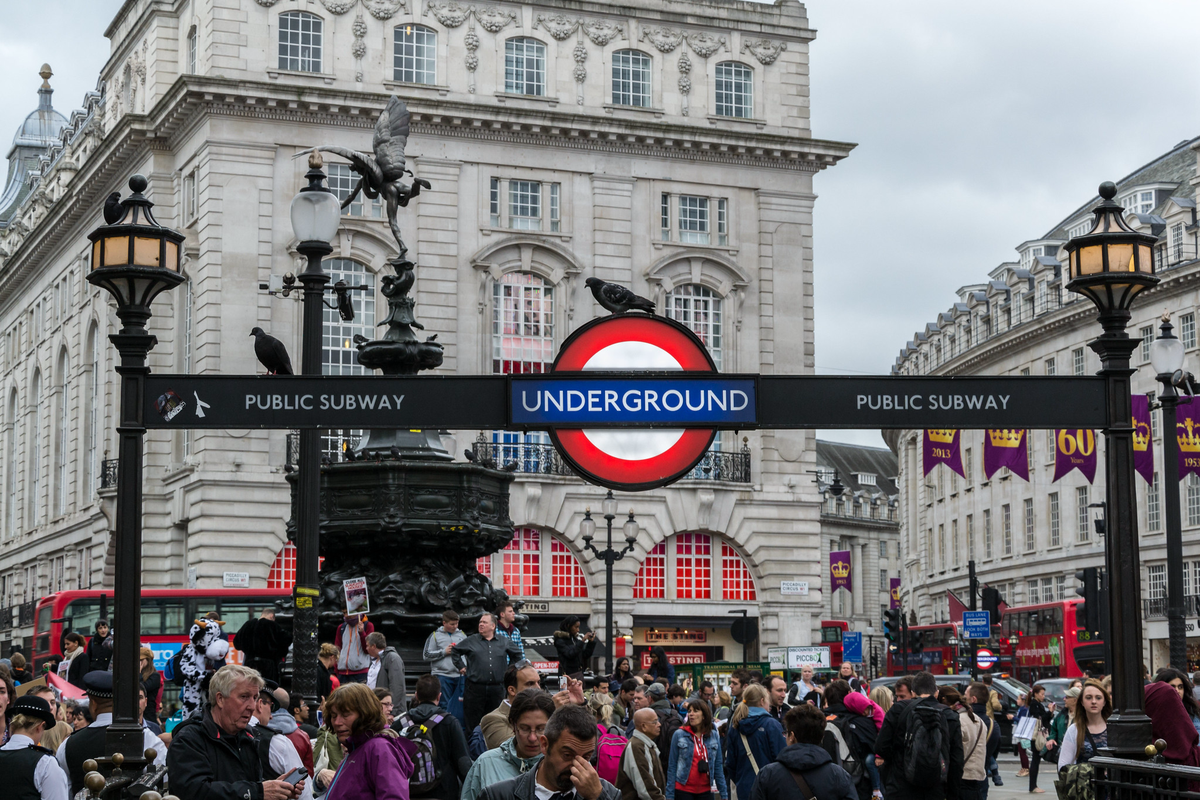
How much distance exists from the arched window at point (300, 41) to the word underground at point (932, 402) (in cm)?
4450

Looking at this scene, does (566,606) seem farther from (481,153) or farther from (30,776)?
(30,776)

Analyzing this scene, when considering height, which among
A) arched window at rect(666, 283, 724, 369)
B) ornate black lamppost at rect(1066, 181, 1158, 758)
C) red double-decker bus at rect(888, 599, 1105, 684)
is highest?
arched window at rect(666, 283, 724, 369)

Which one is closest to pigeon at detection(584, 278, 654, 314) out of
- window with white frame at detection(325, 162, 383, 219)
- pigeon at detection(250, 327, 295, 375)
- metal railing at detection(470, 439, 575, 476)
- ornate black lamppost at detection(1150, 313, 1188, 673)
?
pigeon at detection(250, 327, 295, 375)

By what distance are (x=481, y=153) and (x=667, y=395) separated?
4548cm

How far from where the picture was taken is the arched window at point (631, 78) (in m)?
54.6

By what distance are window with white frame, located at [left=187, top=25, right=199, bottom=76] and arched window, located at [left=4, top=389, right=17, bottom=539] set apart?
932 inches

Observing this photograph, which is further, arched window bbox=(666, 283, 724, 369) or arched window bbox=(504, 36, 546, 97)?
arched window bbox=(666, 283, 724, 369)

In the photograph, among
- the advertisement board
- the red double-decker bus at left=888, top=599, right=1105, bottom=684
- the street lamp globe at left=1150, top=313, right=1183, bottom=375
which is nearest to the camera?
the street lamp globe at left=1150, top=313, right=1183, bottom=375

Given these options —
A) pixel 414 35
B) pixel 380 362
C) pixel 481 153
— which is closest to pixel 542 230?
pixel 481 153

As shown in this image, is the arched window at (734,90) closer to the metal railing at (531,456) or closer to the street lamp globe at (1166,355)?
the metal railing at (531,456)

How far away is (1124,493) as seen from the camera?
875 centimetres

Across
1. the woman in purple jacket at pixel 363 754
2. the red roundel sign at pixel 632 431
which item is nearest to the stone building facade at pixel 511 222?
the woman in purple jacket at pixel 363 754

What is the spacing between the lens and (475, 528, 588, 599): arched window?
5162cm

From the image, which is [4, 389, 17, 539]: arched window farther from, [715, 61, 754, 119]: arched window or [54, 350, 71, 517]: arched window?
[715, 61, 754, 119]: arched window
